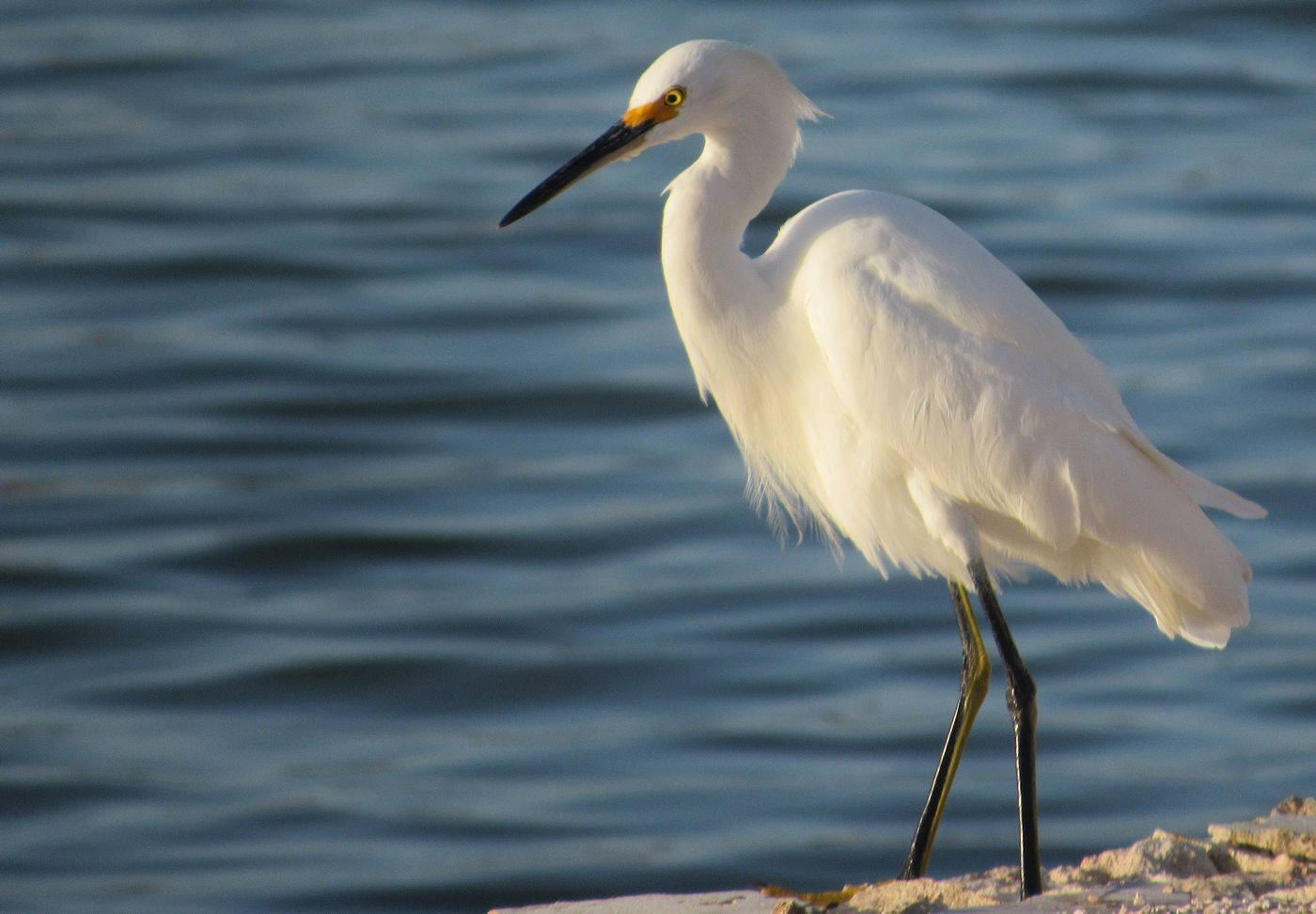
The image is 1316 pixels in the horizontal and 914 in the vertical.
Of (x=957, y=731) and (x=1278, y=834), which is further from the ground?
(x=957, y=731)

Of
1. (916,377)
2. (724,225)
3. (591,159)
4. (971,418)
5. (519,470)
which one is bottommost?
(519,470)

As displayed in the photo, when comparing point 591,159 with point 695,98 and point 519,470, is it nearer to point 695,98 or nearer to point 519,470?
point 695,98

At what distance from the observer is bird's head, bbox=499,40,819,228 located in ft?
13.5

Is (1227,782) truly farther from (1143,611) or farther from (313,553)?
(313,553)

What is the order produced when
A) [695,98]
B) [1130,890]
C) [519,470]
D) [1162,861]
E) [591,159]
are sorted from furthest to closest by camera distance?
[519,470]
[591,159]
[695,98]
[1162,861]
[1130,890]

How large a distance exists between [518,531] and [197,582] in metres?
1.54

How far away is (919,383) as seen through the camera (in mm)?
4000

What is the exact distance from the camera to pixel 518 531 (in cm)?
888

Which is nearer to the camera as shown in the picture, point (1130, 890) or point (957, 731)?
point (1130, 890)

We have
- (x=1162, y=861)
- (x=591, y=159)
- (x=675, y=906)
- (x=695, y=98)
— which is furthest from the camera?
(x=591, y=159)

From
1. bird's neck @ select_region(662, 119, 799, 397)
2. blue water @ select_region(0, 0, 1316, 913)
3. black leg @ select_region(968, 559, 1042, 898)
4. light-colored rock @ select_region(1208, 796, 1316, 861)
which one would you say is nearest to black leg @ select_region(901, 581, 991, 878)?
black leg @ select_region(968, 559, 1042, 898)

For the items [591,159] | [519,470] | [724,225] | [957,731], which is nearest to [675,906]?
[957,731]

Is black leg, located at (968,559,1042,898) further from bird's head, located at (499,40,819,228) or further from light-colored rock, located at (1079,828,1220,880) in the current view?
bird's head, located at (499,40,819,228)

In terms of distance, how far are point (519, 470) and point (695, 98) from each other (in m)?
5.54
